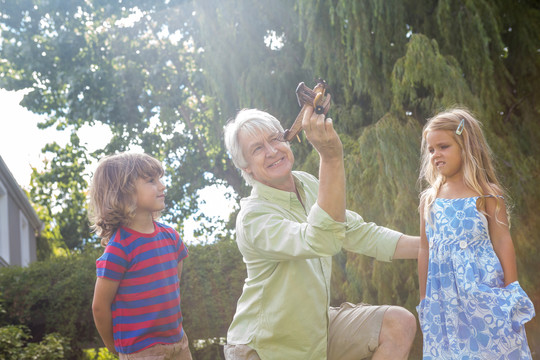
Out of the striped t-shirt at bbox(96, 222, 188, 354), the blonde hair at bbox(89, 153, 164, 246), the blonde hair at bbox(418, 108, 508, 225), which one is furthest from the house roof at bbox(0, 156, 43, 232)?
the blonde hair at bbox(418, 108, 508, 225)

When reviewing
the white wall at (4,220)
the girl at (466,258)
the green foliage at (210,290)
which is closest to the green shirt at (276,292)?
the girl at (466,258)

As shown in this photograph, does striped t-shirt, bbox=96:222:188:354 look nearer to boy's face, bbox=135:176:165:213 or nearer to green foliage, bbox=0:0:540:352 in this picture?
boy's face, bbox=135:176:165:213

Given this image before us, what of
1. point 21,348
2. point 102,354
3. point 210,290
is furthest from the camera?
point 102,354

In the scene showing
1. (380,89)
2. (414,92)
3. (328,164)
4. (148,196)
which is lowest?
(328,164)

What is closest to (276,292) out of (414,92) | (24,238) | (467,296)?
(467,296)

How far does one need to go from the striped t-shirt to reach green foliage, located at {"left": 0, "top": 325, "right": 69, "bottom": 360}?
2888mm

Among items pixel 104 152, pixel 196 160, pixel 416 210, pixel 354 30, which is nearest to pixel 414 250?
pixel 416 210

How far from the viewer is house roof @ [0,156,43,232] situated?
12097mm

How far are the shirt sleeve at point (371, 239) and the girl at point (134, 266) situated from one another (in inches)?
33.4

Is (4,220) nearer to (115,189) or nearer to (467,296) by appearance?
(115,189)

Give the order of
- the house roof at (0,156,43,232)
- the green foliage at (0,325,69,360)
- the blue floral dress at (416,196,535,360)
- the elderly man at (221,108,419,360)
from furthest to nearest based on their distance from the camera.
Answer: the house roof at (0,156,43,232)
the green foliage at (0,325,69,360)
the blue floral dress at (416,196,535,360)
the elderly man at (221,108,419,360)

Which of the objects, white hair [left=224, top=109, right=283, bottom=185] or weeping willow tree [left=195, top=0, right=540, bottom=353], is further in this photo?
weeping willow tree [left=195, top=0, right=540, bottom=353]

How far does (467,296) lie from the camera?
2773 mm

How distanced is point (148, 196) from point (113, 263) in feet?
1.21
